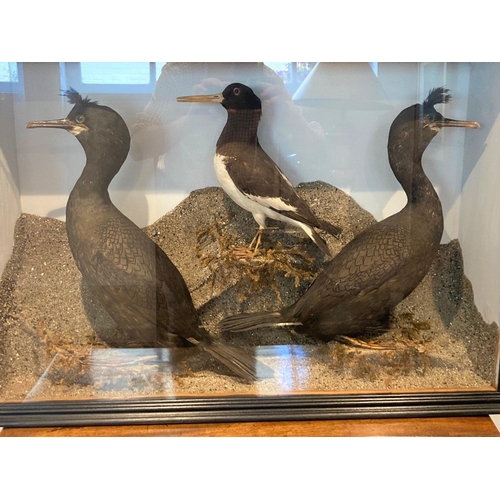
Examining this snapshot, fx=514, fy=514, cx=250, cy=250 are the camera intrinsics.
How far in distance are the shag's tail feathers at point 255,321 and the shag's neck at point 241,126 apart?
1.19 feet

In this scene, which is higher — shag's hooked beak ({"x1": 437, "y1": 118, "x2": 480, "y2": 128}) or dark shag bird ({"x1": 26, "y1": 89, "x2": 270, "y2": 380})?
shag's hooked beak ({"x1": 437, "y1": 118, "x2": 480, "y2": 128})

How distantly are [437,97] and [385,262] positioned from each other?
0.35 m

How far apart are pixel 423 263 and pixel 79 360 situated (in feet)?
2.42

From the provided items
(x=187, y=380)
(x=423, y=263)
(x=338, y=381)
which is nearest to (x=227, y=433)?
(x=187, y=380)

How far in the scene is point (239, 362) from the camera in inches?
41.8

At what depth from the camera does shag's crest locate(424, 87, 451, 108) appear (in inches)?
40.4

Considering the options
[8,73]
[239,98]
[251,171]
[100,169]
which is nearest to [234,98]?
[239,98]

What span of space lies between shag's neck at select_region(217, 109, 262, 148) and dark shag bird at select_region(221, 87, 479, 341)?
0.28m

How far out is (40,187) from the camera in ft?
3.49

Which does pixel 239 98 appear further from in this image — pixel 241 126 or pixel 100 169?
pixel 100 169

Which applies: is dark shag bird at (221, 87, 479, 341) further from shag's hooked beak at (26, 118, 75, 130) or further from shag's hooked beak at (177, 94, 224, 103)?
shag's hooked beak at (26, 118, 75, 130)

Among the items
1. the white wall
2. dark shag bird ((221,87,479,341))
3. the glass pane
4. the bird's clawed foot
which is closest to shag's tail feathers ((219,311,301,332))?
dark shag bird ((221,87,479,341))

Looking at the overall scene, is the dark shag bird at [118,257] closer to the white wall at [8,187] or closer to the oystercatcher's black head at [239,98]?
the white wall at [8,187]
